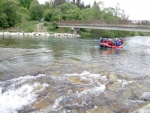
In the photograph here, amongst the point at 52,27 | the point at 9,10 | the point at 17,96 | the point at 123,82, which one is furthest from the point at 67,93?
the point at 52,27

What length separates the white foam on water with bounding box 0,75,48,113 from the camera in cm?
1093

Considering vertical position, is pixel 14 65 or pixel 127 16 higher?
pixel 127 16

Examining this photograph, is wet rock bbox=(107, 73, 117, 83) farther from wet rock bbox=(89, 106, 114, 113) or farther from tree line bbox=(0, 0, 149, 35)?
tree line bbox=(0, 0, 149, 35)

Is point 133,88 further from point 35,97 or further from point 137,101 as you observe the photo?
point 35,97

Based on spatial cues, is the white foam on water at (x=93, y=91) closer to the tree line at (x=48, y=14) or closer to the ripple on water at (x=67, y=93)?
the ripple on water at (x=67, y=93)

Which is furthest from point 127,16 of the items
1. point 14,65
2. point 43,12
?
point 14,65

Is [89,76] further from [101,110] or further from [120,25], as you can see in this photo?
[120,25]

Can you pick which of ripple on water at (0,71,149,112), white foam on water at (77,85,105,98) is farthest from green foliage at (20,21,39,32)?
white foam on water at (77,85,105,98)

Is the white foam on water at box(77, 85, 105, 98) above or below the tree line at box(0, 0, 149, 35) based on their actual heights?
below

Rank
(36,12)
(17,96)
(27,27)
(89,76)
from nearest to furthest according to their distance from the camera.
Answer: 1. (17,96)
2. (89,76)
3. (27,27)
4. (36,12)

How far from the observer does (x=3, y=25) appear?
259 ft

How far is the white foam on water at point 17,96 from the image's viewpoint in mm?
10930

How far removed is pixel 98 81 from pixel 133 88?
2178 millimetres

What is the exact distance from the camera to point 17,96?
12203 millimetres
